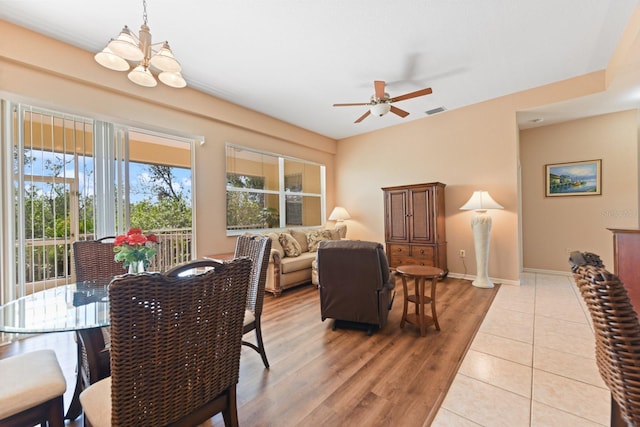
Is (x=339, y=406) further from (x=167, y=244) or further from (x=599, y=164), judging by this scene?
(x=599, y=164)

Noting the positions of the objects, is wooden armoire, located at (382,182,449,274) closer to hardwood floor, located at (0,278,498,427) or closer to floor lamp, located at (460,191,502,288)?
floor lamp, located at (460,191,502,288)

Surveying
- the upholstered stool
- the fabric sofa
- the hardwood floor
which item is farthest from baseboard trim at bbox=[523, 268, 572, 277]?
the upholstered stool

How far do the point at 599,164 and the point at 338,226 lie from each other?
4.49 m

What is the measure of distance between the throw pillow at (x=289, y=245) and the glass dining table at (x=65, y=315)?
9.04ft

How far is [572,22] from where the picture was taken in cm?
253

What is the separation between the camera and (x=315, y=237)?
5066mm

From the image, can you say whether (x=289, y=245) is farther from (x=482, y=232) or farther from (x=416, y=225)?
(x=482, y=232)

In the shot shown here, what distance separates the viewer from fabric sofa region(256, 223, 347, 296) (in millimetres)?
3879

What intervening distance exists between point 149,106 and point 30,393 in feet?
10.8

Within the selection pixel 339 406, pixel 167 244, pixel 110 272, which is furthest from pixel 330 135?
pixel 339 406

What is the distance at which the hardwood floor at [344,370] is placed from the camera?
1578mm

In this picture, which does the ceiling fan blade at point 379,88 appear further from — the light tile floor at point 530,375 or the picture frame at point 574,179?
the picture frame at point 574,179

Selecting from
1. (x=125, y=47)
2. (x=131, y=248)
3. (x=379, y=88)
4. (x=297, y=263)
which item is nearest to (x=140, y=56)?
(x=125, y=47)

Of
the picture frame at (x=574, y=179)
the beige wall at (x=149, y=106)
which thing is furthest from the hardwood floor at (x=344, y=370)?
the picture frame at (x=574, y=179)
